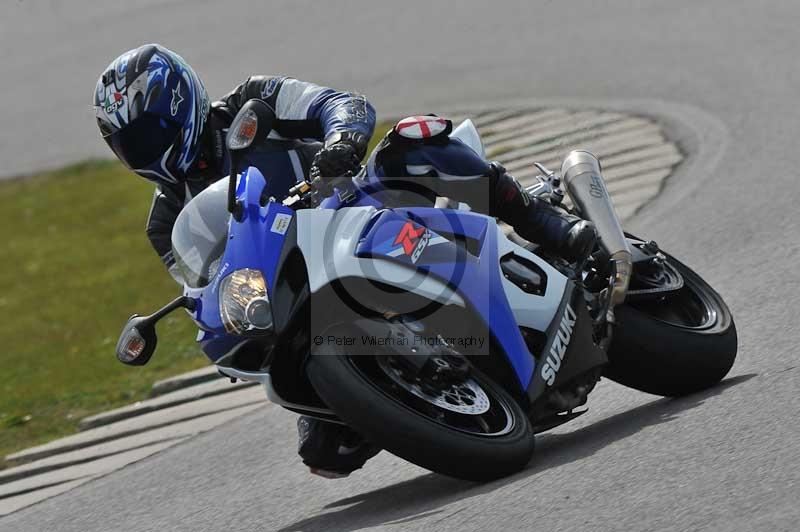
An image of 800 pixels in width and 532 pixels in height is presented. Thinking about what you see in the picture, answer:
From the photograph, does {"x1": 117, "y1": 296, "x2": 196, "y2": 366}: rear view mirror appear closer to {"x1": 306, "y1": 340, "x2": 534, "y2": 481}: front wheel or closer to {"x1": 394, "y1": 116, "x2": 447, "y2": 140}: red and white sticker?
{"x1": 306, "y1": 340, "x2": 534, "y2": 481}: front wheel

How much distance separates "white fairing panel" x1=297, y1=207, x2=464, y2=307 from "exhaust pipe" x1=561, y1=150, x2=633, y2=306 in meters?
0.88

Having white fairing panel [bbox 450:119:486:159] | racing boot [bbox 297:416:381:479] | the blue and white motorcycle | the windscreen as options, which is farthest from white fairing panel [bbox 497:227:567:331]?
the windscreen

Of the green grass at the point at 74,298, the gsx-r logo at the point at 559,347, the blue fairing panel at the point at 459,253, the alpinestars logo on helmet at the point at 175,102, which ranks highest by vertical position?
the alpinestars logo on helmet at the point at 175,102

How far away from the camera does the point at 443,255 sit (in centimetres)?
444

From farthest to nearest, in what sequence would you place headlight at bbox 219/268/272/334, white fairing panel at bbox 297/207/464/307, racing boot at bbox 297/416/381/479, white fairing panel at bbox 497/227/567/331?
racing boot at bbox 297/416/381/479, white fairing panel at bbox 497/227/567/331, white fairing panel at bbox 297/207/464/307, headlight at bbox 219/268/272/334

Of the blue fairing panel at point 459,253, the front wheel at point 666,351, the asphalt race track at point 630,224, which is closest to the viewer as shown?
the asphalt race track at point 630,224

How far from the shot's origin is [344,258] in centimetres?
424

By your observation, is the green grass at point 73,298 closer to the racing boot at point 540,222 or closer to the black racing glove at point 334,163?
the racing boot at point 540,222

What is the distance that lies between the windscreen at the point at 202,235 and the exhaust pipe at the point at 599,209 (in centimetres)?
144

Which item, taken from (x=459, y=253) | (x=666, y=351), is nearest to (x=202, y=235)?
(x=459, y=253)

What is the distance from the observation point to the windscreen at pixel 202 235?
4.41 meters

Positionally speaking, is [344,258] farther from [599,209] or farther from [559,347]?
[599,209]

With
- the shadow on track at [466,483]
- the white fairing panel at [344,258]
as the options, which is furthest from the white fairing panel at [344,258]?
the shadow on track at [466,483]

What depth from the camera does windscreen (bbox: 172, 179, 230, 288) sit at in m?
4.41
